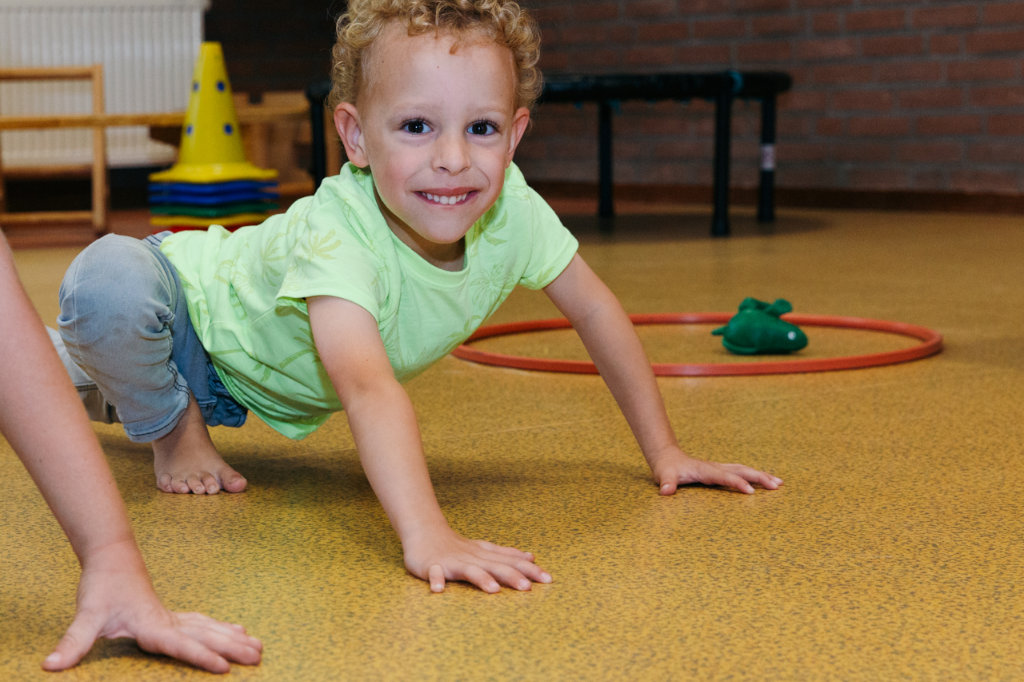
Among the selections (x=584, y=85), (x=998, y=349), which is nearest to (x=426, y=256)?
(x=998, y=349)

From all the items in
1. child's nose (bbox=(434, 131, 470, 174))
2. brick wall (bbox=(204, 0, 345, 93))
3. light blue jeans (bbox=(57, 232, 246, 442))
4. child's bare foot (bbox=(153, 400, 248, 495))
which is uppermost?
brick wall (bbox=(204, 0, 345, 93))

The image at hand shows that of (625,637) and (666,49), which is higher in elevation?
(666,49)

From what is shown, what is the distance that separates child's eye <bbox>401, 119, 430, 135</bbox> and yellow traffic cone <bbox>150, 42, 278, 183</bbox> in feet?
7.38

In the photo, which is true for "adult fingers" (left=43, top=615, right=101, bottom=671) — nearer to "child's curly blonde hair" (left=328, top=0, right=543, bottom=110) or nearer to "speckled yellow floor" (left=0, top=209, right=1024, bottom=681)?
"speckled yellow floor" (left=0, top=209, right=1024, bottom=681)

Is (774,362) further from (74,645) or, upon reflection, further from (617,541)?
(74,645)

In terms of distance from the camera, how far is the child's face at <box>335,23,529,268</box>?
1.01 metres

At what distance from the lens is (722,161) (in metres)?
3.85

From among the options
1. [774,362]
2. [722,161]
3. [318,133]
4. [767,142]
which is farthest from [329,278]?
[767,142]

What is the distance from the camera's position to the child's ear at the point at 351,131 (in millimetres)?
1098

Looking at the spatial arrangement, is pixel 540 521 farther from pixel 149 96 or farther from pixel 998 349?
pixel 149 96

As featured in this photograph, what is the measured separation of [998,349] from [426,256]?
3.67 ft

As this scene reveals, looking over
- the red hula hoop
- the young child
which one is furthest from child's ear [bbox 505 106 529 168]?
the red hula hoop

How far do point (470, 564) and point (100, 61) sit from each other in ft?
14.2

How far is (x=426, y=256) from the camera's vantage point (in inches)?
44.0
